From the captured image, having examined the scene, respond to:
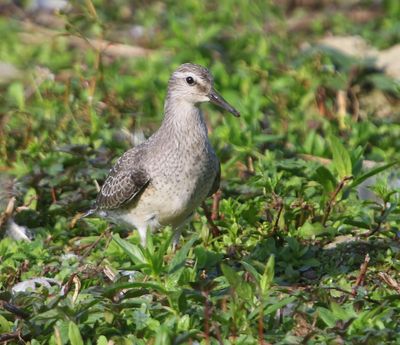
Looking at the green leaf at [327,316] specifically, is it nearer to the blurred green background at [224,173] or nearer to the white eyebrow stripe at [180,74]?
the blurred green background at [224,173]

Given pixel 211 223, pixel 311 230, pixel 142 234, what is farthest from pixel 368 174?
pixel 142 234

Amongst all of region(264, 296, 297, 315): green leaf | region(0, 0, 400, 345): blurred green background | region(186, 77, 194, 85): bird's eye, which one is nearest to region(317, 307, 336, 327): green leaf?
region(0, 0, 400, 345): blurred green background

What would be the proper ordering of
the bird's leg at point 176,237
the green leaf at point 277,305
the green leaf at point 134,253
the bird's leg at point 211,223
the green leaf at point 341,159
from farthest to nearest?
the bird's leg at point 211,223 < the green leaf at point 341,159 < the bird's leg at point 176,237 < the green leaf at point 134,253 < the green leaf at point 277,305

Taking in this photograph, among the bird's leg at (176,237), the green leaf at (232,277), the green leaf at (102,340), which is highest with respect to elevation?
the green leaf at (232,277)

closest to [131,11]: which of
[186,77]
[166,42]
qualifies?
[166,42]

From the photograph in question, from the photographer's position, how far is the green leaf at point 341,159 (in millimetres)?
7832

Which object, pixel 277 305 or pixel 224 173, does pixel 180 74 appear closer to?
pixel 224 173

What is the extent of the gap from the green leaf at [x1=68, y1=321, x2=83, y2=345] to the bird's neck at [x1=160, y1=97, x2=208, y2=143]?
1998 mm

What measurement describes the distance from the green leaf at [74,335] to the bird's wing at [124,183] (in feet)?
5.90

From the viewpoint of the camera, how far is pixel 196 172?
732 centimetres

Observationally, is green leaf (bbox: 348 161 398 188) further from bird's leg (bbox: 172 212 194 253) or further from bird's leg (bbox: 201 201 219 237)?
bird's leg (bbox: 172 212 194 253)

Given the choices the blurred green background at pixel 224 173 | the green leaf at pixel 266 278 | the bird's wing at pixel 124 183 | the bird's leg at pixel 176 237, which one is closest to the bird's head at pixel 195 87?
Result: the bird's wing at pixel 124 183

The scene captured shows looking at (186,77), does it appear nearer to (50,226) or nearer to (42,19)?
(50,226)

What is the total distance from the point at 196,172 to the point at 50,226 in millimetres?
1945
